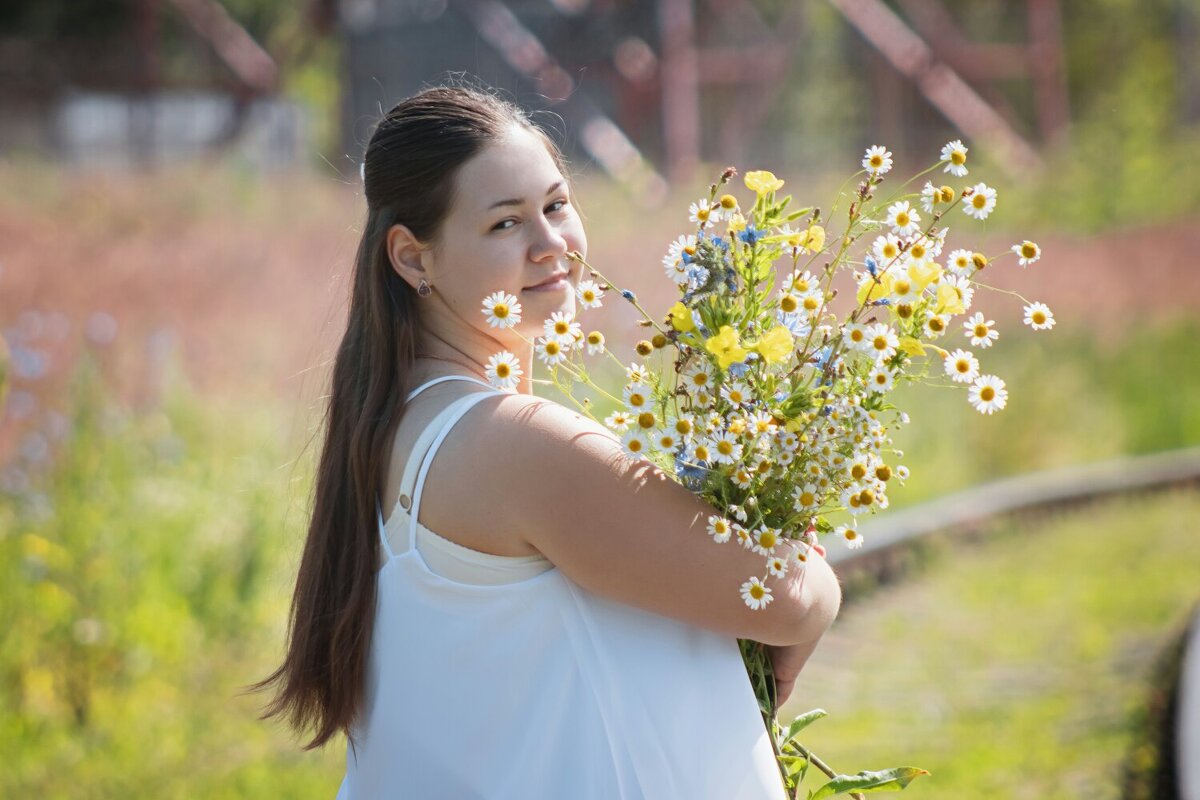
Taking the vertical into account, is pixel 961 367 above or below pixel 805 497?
above

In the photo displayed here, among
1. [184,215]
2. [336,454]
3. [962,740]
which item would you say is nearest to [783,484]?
[336,454]

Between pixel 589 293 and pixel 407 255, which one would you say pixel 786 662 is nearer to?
pixel 589 293

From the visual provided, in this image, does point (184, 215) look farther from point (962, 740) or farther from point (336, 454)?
point (336, 454)

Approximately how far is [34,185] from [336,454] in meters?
9.39

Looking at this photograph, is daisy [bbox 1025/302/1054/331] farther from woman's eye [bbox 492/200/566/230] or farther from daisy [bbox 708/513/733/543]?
woman's eye [bbox 492/200/566/230]

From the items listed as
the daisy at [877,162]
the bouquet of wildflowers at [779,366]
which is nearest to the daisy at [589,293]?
the bouquet of wildflowers at [779,366]

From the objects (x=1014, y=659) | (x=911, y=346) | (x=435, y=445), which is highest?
(x=911, y=346)

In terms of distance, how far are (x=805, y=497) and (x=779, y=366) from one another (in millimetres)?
199

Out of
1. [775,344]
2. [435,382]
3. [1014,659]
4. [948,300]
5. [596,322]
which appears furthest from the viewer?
[596,322]

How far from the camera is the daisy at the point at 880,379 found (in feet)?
6.52

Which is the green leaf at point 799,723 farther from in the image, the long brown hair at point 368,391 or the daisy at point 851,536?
the long brown hair at point 368,391

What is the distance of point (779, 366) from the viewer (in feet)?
6.77

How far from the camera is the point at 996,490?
323 inches

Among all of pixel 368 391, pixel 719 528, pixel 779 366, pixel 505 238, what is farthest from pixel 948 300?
pixel 368 391
